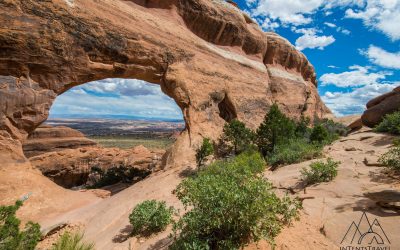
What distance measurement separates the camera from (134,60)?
16.7 meters

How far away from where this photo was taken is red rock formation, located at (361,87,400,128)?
60.6 ft

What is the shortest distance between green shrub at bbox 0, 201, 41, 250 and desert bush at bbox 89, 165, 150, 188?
57.2ft

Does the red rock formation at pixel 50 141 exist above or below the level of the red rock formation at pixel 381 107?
below

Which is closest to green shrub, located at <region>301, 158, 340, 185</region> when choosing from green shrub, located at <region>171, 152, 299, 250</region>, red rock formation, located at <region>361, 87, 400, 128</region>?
green shrub, located at <region>171, 152, 299, 250</region>

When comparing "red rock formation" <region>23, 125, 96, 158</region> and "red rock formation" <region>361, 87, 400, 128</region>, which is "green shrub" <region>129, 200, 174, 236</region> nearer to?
"red rock formation" <region>361, 87, 400, 128</region>

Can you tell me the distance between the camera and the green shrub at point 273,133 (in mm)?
17281

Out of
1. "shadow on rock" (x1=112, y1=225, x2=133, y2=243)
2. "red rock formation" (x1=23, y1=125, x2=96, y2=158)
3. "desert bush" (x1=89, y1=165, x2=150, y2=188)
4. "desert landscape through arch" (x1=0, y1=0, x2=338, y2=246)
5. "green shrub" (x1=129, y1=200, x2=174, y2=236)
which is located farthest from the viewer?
"red rock formation" (x1=23, y1=125, x2=96, y2=158)

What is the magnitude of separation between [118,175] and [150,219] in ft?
57.9

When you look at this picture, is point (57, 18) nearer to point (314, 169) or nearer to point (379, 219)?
point (314, 169)

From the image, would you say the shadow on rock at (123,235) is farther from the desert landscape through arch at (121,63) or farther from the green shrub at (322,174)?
the green shrub at (322,174)

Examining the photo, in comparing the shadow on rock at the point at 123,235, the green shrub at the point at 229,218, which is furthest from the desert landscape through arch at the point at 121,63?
the green shrub at the point at 229,218

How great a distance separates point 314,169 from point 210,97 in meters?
12.4

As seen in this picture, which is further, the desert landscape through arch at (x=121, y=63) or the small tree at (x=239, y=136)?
the small tree at (x=239, y=136)

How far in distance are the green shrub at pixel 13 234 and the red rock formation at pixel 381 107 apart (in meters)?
22.2
